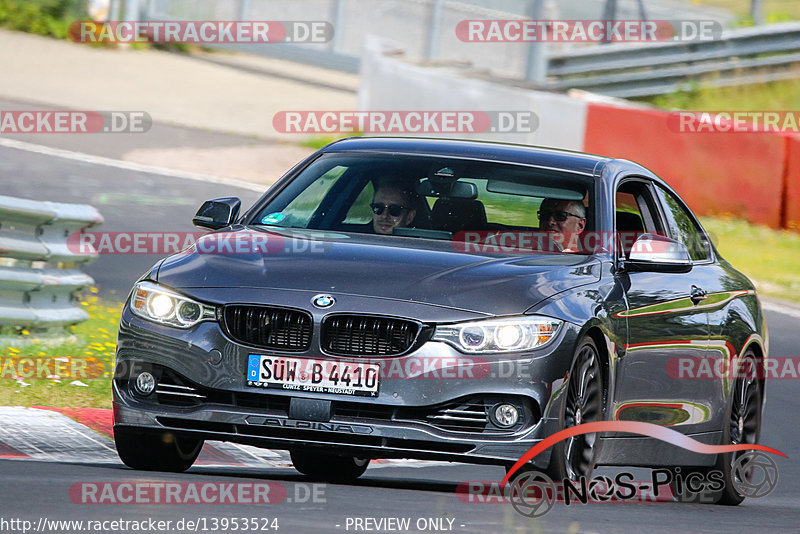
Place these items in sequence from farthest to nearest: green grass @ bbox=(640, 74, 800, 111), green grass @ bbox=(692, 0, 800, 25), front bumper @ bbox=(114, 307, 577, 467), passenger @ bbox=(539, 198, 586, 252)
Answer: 1. green grass @ bbox=(692, 0, 800, 25)
2. green grass @ bbox=(640, 74, 800, 111)
3. passenger @ bbox=(539, 198, 586, 252)
4. front bumper @ bbox=(114, 307, 577, 467)

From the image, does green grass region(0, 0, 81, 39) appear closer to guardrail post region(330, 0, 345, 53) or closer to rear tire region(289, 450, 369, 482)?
guardrail post region(330, 0, 345, 53)

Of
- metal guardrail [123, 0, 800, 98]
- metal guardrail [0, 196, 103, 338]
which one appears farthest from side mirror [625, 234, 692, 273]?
metal guardrail [123, 0, 800, 98]

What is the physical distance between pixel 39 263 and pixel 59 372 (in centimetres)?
111

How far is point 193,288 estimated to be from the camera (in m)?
6.43

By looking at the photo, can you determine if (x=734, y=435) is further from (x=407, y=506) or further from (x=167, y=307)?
(x=167, y=307)

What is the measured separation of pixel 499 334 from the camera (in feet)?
20.4

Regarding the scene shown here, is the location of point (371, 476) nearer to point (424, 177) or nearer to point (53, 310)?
point (424, 177)

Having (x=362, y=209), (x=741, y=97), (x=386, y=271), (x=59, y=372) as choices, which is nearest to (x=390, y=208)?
(x=362, y=209)

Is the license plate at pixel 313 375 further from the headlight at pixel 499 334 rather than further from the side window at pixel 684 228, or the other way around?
the side window at pixel 684 228

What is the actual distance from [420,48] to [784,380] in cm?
1652

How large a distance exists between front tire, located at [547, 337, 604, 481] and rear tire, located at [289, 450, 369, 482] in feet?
4.71

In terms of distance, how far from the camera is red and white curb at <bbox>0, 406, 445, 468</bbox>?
24.5 feet

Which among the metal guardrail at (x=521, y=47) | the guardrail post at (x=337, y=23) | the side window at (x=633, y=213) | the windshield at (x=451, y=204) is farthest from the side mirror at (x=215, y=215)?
the guardrail post at (x=337, y=23)

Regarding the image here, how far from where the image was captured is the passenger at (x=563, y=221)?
24.1ft
